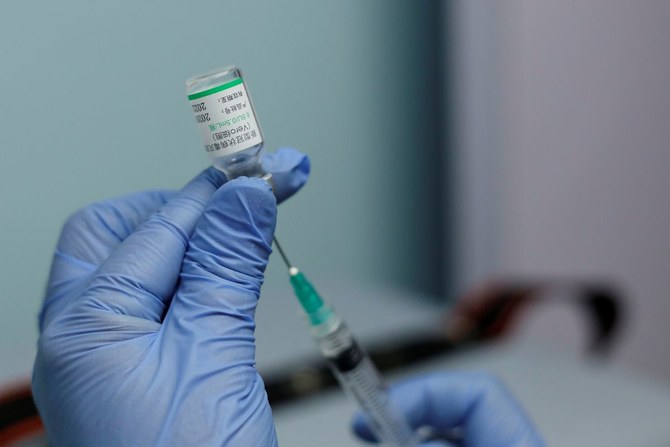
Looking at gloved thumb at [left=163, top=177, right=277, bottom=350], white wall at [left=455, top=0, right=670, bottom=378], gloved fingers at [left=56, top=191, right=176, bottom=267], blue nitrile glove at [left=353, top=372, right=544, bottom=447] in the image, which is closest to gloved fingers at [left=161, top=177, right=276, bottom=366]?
gloved thumb at [left=163, top=177, right=277, bottom=350]

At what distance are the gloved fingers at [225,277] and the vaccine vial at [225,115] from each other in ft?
0.10

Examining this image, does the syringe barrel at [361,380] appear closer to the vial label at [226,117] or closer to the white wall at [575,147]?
the vial label at [226,117]

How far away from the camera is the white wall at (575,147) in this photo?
62.5 inches

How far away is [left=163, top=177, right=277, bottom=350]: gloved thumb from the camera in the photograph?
0.53 metres

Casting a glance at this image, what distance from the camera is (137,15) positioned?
663 mm

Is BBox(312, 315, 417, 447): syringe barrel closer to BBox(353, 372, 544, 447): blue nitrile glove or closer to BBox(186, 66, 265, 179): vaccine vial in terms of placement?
BBox(353, 372, 544, 447): blue nitrile glove

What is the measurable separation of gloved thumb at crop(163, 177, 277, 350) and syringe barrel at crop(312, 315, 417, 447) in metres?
0.09

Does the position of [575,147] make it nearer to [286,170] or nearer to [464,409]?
[464,409]

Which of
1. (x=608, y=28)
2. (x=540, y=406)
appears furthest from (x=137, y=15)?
(x=608, y=28)

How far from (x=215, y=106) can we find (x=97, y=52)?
23 centimetres

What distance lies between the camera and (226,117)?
19.6 inches

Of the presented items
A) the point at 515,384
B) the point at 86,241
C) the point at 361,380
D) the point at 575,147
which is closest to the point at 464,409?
the point at 361,380

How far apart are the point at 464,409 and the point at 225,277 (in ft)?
1.23

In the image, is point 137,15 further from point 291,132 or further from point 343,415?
point 343,415
